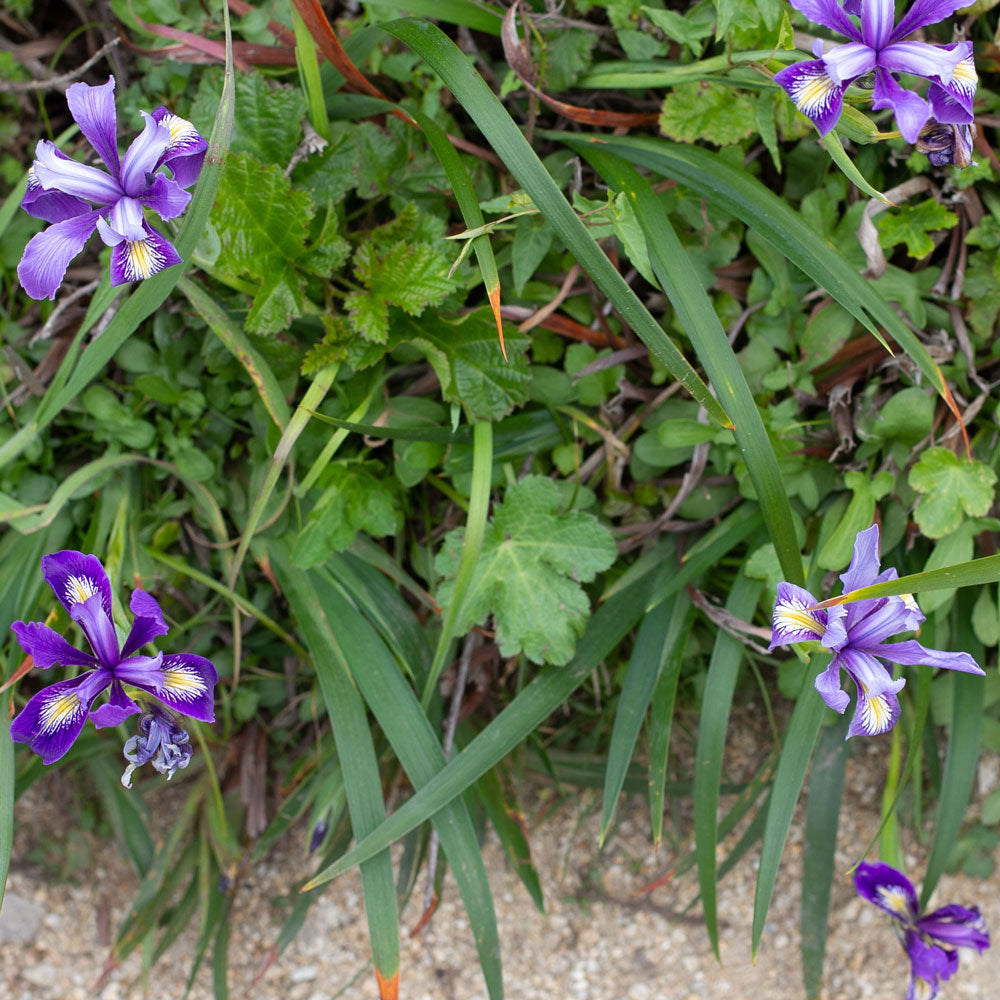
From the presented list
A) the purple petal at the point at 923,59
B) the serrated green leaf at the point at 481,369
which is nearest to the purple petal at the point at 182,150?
the serrated green leaf at the point at 481,369

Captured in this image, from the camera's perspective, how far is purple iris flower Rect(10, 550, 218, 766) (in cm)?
96

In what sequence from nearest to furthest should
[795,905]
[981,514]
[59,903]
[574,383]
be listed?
[981,514], [574,383], [795,905], [59,903]

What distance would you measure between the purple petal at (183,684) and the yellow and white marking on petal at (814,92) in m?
0.87

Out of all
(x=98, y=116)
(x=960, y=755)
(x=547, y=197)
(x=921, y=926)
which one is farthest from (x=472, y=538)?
(x=921, y=926)

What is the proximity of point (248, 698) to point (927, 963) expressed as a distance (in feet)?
3.94

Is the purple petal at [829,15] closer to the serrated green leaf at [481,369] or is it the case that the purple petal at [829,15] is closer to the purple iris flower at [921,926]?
the serrated green leaf at [481,369]

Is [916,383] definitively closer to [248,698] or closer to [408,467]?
[408,467]

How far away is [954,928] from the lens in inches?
54.0

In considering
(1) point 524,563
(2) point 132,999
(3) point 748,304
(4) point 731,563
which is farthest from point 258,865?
(3) point 748,304

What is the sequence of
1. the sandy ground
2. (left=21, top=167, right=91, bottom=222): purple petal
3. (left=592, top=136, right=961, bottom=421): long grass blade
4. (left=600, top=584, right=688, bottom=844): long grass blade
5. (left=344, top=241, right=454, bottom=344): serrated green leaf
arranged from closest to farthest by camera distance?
(left=21, top=167, right=91, bottom=222): purple petal → (left=592, top=136, right=961, bottom=421): long grass blade → (left=344, top=241, right=454, bottom=344): serrated green leaf → (left=600, top=584, right=688, bottom=844): long grass blade → the sandy ground

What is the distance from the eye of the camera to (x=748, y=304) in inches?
52.7

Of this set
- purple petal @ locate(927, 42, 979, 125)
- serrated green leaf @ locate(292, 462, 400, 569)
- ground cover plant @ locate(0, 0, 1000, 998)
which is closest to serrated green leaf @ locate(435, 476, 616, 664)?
ground cover plant @ locate(0, 0, 1000, 998)

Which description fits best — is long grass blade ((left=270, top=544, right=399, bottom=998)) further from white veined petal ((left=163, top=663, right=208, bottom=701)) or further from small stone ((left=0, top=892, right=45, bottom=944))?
small stone ((left=0, top=892, right=45, bottom=944))

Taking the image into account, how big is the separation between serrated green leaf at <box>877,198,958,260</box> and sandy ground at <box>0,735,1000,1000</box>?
949 millimetres
